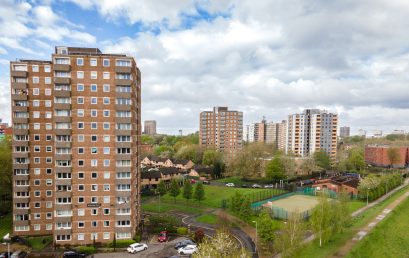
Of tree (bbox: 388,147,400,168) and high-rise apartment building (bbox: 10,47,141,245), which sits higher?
high-rise apartment building (bbox: 10,47,141,245)

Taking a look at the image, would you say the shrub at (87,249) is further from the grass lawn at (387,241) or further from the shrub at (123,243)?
the grass lawn at (387,241)

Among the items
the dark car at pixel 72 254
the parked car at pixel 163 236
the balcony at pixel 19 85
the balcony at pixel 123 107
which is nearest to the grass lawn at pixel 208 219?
the parked car at pixel 163 236

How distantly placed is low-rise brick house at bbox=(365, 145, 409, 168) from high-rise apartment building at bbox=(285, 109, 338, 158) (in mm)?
31217

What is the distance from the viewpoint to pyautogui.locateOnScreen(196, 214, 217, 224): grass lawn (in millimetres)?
56500

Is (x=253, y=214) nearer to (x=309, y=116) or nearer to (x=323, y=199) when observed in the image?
(x=323, y=199)

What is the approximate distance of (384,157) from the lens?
147625 mm

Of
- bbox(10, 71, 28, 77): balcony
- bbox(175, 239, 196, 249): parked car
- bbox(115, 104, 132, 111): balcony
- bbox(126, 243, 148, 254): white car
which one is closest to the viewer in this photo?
bbox(126, 243, 148, 254): white car

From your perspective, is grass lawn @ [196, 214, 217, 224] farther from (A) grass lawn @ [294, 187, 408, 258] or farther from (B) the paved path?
(B) the paved path

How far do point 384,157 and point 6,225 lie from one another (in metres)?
168

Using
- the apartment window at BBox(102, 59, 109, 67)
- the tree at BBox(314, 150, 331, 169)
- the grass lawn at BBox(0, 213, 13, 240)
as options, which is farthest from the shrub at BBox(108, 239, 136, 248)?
the tree at BBox(314, 150, 331, 169)

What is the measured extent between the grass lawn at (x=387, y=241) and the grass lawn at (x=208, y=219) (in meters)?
26.4

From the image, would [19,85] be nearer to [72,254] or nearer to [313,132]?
[72,254]

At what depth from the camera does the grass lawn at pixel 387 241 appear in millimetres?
42219

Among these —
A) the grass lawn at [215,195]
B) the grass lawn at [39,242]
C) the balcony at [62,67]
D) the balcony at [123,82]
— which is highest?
the balcony at [62,67]
